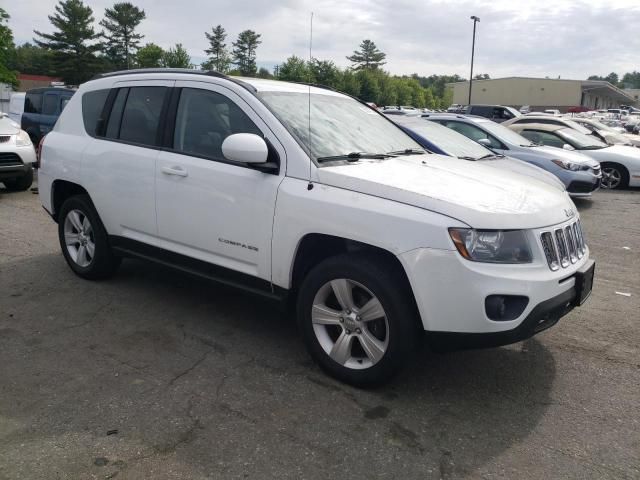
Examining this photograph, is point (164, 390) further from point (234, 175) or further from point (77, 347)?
point (234, 175)

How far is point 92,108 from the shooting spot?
16.8ft

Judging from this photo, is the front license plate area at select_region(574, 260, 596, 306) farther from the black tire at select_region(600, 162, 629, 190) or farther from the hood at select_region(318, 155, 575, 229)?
the black tire at select_region(600, 162, 629, 190)

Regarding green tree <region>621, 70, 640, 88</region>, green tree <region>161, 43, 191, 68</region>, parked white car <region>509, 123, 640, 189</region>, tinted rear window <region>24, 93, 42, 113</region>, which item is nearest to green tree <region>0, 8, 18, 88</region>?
green tree <region>161, 43, 191, 68</region>

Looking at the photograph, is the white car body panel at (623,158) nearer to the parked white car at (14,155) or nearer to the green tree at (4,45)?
the parked white car at (14,155)

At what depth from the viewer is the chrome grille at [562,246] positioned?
3226mm

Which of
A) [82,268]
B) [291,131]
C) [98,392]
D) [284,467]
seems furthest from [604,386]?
[82,268]

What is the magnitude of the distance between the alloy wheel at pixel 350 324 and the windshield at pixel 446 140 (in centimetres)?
459

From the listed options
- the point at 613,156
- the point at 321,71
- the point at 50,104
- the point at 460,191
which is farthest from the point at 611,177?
the point at 50,104

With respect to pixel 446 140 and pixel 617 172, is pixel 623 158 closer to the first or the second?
pixel 617 172

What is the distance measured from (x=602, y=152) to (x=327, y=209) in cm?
1171

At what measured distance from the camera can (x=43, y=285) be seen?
5.22 meters

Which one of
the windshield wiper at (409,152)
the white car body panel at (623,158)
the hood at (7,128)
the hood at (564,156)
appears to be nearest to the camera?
the windshield wiper at (409,152)

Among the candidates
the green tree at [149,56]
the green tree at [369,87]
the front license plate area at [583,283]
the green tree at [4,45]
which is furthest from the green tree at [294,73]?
the green tree at [149,56]

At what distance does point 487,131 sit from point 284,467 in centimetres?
881
